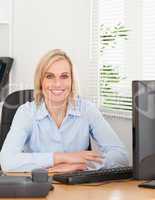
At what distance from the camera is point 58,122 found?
250cm

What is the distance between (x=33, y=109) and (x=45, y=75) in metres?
0.19

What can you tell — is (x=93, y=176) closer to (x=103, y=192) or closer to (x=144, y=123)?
(x=103, y=192)

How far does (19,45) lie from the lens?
3627mm

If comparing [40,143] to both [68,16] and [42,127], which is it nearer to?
[42,127]

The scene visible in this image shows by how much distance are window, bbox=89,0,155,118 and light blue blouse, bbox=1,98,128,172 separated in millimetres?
438

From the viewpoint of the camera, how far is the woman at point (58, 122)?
2379mm

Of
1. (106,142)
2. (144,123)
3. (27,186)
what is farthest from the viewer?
(106,142)

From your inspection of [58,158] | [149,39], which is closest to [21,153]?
[58,158]

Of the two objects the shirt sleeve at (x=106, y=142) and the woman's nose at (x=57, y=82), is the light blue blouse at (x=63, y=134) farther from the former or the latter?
the woman's nose at (x=57, y=82)

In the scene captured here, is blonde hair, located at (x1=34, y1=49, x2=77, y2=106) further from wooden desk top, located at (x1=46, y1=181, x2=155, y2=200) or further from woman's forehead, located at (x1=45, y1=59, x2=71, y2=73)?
wooden desk top, located at (x1=46, y1=181, x2=155, y2=200)

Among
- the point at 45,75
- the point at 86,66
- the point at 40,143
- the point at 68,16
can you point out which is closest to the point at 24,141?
the point at 40,143

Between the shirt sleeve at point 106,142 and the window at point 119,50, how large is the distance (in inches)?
16.7

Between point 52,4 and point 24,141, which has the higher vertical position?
point 52,4

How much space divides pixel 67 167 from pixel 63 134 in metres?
0.38
